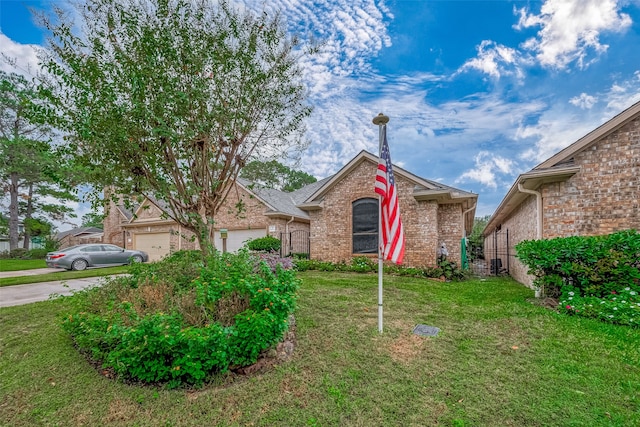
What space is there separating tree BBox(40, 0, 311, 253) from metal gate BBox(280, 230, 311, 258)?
9169 mm

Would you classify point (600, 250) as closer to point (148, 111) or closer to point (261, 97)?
point (261, 97)

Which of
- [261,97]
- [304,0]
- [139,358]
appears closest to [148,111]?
[261,97]

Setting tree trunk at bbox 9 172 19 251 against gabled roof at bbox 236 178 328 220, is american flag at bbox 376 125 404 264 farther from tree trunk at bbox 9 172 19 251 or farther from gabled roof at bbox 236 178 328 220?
Result: tree trunk at bbox 9 172 19 251

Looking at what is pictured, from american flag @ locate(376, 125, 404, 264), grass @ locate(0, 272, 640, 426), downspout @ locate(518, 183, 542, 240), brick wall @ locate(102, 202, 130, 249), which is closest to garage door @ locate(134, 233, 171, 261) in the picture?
brick wall @ locate(102, 202, 130, 249)

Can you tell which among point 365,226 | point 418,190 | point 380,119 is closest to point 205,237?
point 380,119

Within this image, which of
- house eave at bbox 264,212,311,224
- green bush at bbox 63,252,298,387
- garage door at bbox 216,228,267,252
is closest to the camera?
green bush at bbox 63,252,298,387

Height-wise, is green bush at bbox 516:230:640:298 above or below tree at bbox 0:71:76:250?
below

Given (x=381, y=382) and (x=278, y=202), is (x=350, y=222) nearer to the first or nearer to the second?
(x=278, y=202)

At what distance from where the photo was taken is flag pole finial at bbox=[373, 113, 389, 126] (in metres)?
4.80

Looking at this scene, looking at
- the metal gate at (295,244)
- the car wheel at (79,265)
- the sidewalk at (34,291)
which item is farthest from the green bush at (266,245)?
the car wheel at (79,265)

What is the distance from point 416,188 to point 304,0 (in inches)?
292

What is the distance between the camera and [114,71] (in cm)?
485

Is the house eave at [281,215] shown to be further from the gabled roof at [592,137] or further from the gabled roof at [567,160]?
the gabled roof at [592,137]

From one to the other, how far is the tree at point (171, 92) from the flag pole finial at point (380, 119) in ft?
6.91
